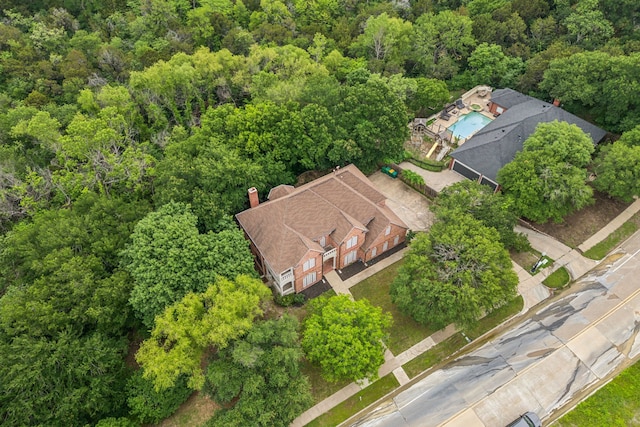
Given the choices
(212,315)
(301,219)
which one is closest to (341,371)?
(212,315)

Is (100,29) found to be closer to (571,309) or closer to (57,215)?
(57,215)

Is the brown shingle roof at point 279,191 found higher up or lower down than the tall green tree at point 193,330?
higher up

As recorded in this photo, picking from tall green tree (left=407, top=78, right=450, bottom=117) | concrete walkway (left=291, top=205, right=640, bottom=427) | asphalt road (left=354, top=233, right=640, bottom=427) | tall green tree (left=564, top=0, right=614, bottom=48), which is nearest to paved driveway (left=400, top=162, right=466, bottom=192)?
concrete walkway (left=291, top=205, right=640, bottom=427)

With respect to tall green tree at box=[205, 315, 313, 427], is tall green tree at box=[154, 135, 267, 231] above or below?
above

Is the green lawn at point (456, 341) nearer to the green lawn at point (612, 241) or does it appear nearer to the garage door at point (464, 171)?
the green lawn at point (612, 241)

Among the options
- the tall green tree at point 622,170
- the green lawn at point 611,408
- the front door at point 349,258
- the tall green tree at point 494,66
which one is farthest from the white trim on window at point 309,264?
the tall green tree at point 494,66

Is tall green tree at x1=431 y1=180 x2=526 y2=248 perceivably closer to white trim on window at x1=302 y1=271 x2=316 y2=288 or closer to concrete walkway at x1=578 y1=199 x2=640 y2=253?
concrete walkway at x1=578 y1=199 x2=640 y2=253
